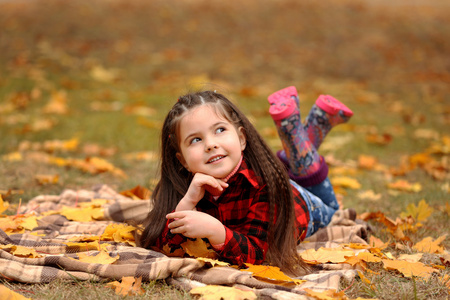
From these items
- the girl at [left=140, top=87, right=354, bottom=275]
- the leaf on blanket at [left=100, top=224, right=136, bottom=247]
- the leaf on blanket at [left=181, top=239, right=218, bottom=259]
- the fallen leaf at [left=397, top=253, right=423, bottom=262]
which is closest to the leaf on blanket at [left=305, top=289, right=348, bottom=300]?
the girl at [left=140, top=87, right=354, bottom=275]

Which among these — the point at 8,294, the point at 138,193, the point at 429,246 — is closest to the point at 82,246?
the point at 8,294

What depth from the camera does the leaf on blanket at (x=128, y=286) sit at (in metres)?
1.84

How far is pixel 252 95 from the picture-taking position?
25.5ft

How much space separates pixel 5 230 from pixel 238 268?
1.30 meters

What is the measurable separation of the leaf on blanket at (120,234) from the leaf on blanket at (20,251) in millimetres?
391

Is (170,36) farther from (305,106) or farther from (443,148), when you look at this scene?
(443,148)

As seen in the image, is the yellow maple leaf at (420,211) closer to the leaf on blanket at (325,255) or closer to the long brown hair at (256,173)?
the leaf on blanket at (325,255)

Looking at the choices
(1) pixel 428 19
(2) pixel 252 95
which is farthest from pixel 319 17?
(2) pixel 252 95

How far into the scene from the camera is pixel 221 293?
174 centimetres

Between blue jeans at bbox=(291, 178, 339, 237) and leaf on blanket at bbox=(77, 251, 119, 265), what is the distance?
1.14m

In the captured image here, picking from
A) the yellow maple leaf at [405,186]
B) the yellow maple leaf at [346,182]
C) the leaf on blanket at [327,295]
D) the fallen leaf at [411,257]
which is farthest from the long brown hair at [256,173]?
→ the yellow maple leaf at [405,186]

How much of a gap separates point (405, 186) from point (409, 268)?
1743mm

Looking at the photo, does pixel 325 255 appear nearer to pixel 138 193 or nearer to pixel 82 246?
pixel 82 246

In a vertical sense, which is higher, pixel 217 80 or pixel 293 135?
pixel 217 80
